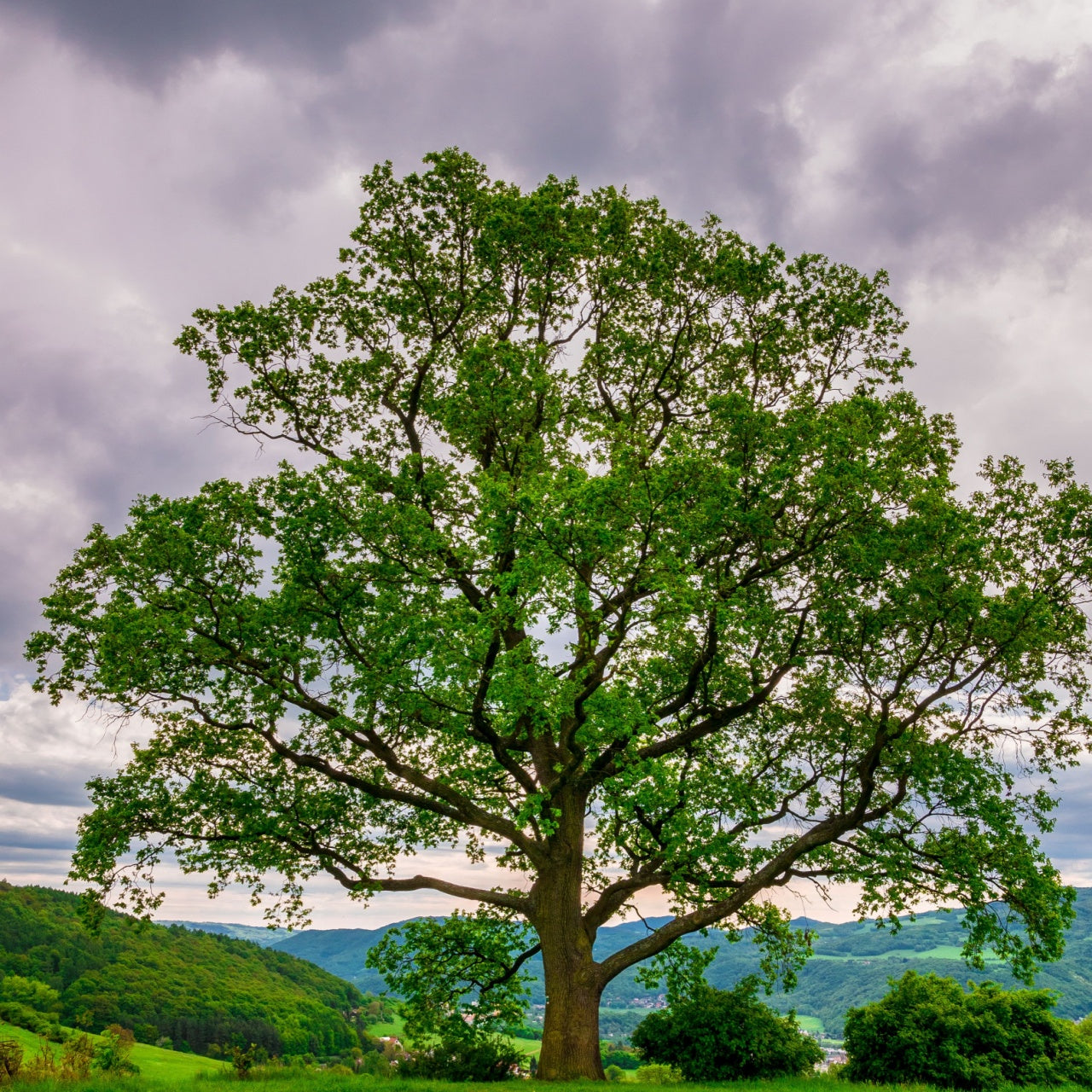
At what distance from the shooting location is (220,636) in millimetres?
18312

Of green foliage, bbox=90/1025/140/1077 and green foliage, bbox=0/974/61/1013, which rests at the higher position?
green foliage, bbox=90/1025/140/1077

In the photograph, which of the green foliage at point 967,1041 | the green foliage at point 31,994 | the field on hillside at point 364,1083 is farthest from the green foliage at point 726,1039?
the green foliage at point 31,994

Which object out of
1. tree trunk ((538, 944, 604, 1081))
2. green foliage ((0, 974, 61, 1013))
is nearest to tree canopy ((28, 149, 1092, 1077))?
tree trunk ((538, 944, 604, 1081))

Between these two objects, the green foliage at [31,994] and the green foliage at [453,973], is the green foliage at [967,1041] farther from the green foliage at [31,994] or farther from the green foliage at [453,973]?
the green foliage at [31,994]

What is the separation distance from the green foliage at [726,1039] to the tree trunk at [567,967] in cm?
284

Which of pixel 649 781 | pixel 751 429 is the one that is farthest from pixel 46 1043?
pixel 751 429

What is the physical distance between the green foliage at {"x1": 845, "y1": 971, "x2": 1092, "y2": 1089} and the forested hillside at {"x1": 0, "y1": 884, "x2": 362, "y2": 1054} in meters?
56.8

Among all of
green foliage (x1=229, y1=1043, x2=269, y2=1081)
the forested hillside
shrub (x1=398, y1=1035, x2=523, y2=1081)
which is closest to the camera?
green foliage (x1=229, y1=1043, x2=269, y2=1081)

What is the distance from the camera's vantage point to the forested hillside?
6419 centimetres

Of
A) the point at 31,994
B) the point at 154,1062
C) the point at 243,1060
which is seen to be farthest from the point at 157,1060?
the point at 243,1060

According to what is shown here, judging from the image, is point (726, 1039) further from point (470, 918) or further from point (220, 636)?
point (220, 636)

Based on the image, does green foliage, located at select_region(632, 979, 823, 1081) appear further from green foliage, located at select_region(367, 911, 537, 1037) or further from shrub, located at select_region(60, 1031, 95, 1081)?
shrub, located at select_region(60, 1031, 95, 1081)

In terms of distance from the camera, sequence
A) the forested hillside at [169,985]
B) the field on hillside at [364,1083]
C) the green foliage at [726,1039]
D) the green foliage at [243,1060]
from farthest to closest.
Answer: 1. the forested hillside at [169,985]
2. the green foliage at [726,1039]
3. the green foliage at [243,1060]
4. the field on hillside at [364,1083]

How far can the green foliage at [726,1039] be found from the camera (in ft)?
66.0
